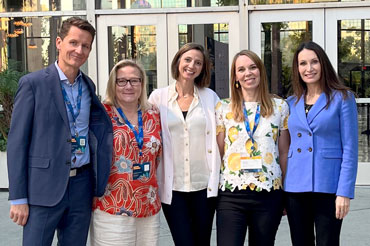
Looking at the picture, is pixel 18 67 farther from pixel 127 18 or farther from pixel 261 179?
pixel 261 179

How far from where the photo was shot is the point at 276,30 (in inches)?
326

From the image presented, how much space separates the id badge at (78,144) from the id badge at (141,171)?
14.6 inches

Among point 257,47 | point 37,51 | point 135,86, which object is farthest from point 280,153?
point 37,51

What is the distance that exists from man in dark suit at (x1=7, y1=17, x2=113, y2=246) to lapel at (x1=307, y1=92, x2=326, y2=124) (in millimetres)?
1329

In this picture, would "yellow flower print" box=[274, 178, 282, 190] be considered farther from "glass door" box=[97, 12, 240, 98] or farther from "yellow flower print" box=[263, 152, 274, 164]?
"glass door" box=[97, 12, 240, 98]

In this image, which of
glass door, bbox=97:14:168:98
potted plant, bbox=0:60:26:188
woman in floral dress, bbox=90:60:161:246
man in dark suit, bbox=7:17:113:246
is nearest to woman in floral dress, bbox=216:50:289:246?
woman in floral dress, bbox=90:60:161:246

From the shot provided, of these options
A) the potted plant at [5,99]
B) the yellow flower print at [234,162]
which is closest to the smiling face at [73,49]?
the yellow flower print at [234,162]

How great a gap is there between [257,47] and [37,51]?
365 cm

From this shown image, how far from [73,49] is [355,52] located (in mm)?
6048

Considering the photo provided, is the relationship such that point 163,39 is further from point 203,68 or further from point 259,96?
point 259,96

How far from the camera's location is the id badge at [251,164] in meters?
3.52

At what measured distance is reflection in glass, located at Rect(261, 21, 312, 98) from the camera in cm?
823

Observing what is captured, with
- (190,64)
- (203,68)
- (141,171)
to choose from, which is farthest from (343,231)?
(141,171)

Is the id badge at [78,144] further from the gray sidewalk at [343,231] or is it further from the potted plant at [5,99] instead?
the potted plant at [5,99]
